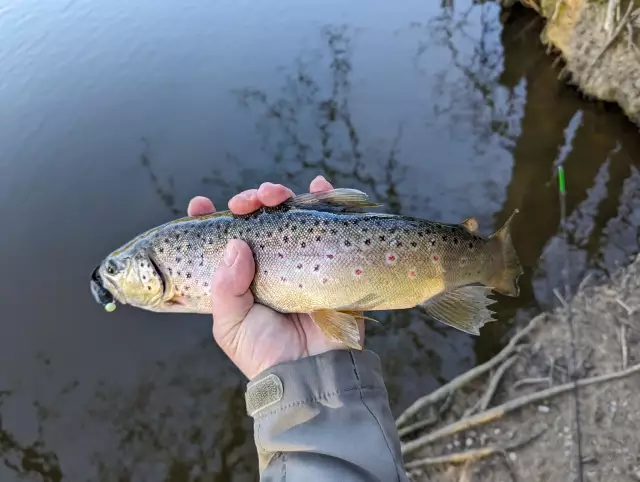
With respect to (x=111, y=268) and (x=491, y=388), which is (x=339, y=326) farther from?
(x=491, y=388)

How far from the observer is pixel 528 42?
11.7 meters

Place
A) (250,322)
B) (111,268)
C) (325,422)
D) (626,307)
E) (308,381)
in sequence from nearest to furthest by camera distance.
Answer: (325,422), (308,381), (250,322), (111,268), (626,307)

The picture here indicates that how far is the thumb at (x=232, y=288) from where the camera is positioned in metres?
2.82

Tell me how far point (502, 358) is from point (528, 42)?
8.82 m

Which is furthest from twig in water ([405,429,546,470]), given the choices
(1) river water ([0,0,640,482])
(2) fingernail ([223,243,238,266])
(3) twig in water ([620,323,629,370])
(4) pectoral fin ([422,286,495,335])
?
(2) fingernail ([223,243,238,266])

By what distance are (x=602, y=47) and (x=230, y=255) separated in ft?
27.1

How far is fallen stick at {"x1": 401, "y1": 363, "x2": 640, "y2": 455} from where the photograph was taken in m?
4.70

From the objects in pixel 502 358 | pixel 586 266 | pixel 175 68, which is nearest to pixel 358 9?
pixel 175 68

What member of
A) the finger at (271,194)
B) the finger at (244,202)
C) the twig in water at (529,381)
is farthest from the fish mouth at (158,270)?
the twig in water at (529,381)

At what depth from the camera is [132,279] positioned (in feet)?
9.86

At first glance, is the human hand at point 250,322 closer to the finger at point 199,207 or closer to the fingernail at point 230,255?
the fingernail at point 230,255

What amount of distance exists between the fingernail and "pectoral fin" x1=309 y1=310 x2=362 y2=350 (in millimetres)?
523

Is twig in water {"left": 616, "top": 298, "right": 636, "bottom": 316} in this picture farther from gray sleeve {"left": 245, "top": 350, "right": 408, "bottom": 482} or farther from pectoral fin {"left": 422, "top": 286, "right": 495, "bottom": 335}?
gray sleeve {"left": 245, "top": 350, "right": 408, "bottom": 482}

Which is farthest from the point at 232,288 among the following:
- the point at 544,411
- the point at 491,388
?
the point at 544,411
